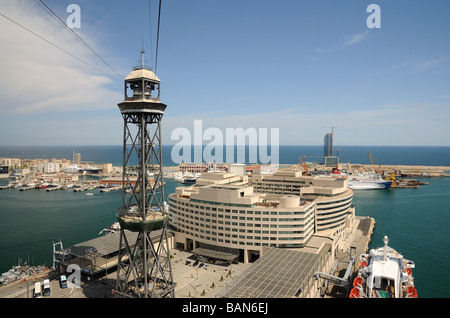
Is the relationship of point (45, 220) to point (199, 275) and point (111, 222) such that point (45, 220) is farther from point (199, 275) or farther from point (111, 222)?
point (199, 275)

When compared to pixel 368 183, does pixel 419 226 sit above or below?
below

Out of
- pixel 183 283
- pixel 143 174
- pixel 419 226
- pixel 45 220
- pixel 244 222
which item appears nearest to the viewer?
pixel 143 174

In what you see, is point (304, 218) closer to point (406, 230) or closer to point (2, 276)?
point (406, 230)

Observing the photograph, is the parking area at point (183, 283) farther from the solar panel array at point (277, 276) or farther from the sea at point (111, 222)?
the sea at point (111, 222)

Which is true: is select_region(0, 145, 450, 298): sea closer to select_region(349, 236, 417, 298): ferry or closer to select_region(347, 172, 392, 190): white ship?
select_region(349, 236, 417, 298): ferry

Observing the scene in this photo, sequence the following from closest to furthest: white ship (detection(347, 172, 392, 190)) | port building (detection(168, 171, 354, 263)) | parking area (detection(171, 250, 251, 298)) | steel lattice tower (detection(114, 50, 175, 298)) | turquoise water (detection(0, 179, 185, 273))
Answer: steel lattice tower (detection(114, 50, 175, 298))
parking area (detection(171, 250, 251, 298))
port building (detection(168, 171, 354, 263))
turquoise water (detection(0, 179, 185, 273))
white ship (detection(347, 172, 392, 190))

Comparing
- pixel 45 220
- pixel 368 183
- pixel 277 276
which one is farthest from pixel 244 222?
pixel 368 183

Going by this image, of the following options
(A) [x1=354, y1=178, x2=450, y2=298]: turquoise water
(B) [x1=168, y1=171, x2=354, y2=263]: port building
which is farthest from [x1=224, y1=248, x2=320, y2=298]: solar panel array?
(A) [x1=354, y1=178, x2=450, y2=298]: turquoise water

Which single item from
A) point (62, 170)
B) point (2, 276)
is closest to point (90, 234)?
point (2, 276)
